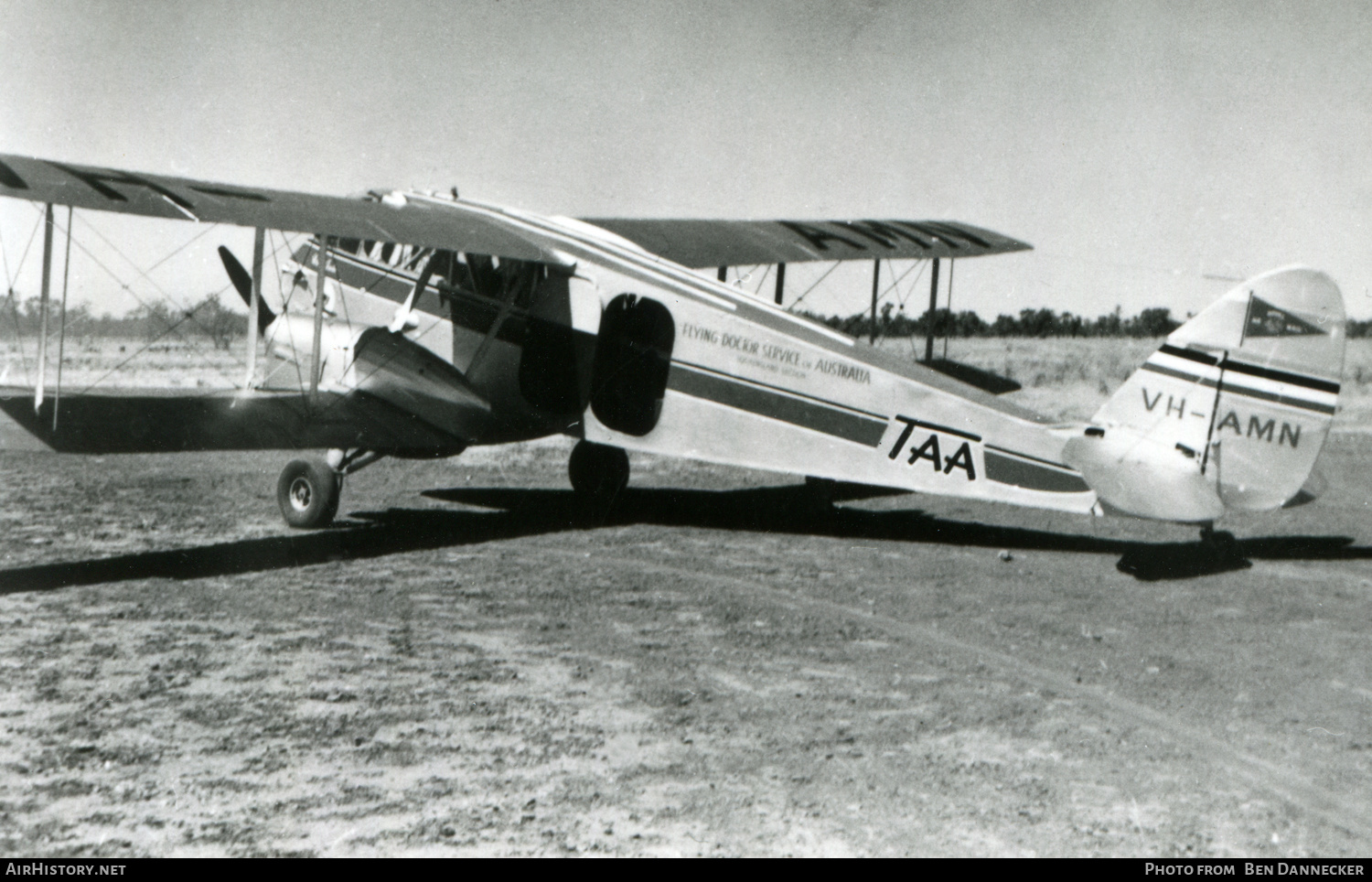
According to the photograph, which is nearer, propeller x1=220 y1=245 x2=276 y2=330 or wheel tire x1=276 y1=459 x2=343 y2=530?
wheel tire x1=276 y1=459 x2=343 y2=530

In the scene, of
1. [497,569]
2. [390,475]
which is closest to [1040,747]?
[497,569]

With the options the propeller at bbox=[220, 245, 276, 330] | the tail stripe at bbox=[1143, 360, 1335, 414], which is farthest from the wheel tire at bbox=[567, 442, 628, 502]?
the tail stripe at bbox=[1143, 360, 1335, 414]

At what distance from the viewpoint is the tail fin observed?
766cm

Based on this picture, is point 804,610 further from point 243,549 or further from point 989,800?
point 243,549

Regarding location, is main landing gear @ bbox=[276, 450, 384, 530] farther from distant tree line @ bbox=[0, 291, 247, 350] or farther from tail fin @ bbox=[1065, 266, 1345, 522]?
tail fin @ bbox=[1065, 266, 1345, 522]

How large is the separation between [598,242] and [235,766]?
7.04 m

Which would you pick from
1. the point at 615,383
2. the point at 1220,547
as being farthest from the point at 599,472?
the point at 1220,547

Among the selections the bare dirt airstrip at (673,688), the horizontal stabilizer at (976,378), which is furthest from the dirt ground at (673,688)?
the horizontal stabilizer at (976,378)

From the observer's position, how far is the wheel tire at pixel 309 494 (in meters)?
9.65

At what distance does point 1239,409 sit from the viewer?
7.86 meters

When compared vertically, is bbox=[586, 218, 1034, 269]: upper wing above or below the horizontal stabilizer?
above

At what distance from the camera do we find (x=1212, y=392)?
26.1ft

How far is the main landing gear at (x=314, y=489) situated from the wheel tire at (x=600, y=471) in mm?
2519

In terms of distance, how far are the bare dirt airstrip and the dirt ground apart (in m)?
0.02
